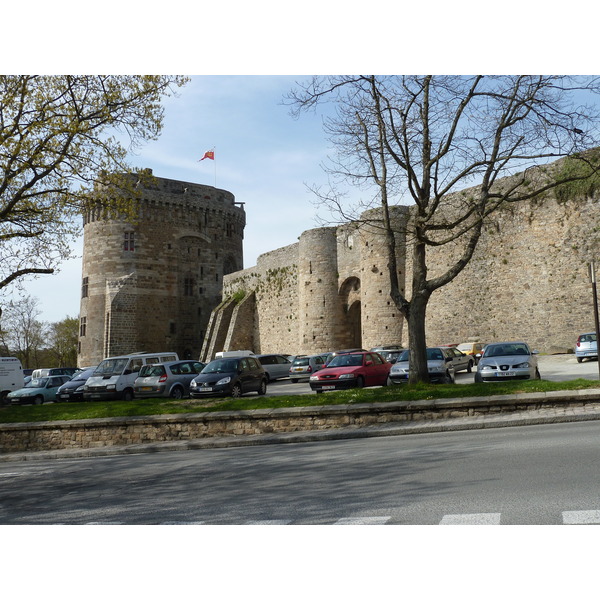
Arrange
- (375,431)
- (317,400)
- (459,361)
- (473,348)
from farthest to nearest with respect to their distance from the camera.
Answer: (473,348), (459,361), (317,400), (375,431)

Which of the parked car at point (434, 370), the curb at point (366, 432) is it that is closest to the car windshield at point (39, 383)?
the curb at point (366, 432)

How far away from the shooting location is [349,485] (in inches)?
293

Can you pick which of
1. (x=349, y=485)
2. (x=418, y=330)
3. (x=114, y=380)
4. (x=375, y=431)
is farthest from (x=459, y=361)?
(x=349, y=485)

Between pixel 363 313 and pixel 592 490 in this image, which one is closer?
pixel 592 490

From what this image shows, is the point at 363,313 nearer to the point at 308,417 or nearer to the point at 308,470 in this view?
the point at 308,417

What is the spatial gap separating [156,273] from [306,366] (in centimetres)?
2610

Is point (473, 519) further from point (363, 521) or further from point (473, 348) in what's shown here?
point (473, 348)

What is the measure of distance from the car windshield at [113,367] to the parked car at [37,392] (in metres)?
4.42

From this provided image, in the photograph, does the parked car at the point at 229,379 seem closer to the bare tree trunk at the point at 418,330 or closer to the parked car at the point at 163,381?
the parked car at the point at 163,381

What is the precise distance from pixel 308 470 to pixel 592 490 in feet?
12.6

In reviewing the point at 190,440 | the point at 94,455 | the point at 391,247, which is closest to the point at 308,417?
the point at 190,440

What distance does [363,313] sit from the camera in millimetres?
35781

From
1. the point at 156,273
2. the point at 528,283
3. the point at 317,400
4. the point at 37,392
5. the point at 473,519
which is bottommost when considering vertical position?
the point at 473,519

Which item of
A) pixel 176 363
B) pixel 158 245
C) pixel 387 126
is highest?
pixel 158 245
